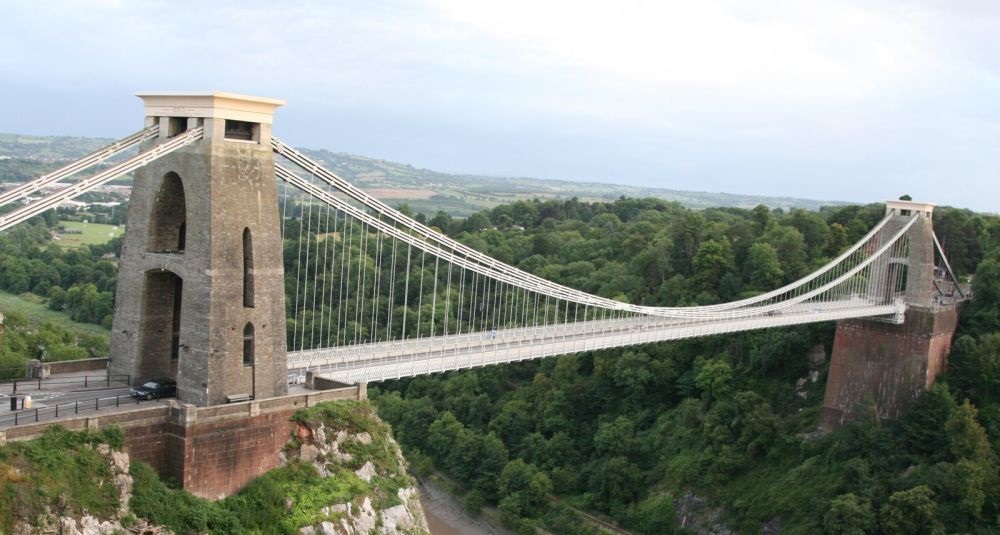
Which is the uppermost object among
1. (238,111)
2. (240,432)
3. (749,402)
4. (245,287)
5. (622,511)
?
(238,111)

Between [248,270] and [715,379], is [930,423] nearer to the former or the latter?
[715,379]

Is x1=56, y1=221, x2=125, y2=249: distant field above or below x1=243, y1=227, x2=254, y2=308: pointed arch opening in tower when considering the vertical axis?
below

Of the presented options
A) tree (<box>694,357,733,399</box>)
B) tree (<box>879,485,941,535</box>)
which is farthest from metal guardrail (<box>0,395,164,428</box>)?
tree (<box>694,357,733,399</box>)

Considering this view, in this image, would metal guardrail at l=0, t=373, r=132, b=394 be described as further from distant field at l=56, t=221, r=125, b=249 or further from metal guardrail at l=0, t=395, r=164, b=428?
distant field at l=56, t=221, r=125, b=249

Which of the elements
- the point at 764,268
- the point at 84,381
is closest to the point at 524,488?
the point at 764,268

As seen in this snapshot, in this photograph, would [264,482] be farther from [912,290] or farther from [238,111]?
[912,290]

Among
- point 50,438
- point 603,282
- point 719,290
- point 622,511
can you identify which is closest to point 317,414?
point 50,438
